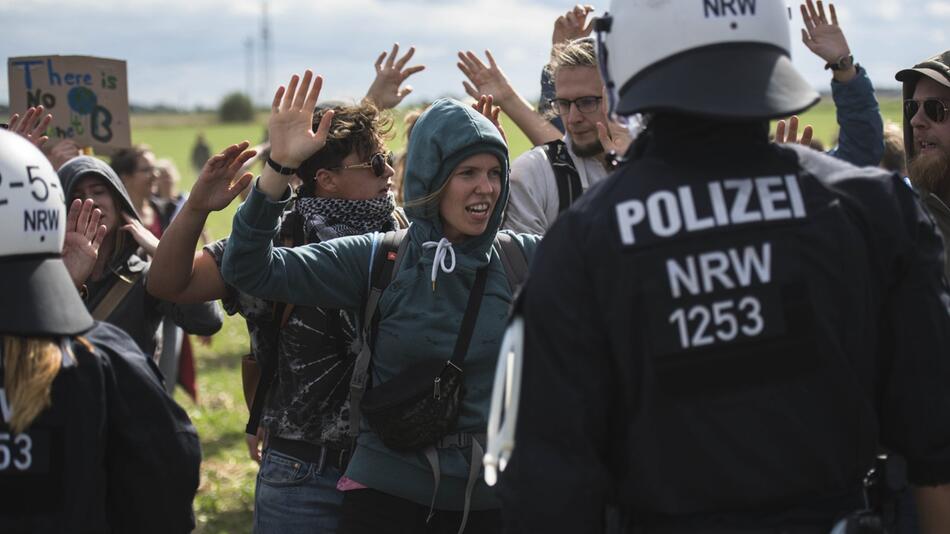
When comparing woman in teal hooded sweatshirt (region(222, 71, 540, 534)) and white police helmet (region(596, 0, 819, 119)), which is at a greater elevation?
white police helmet (region(596, 0, 819, 119))

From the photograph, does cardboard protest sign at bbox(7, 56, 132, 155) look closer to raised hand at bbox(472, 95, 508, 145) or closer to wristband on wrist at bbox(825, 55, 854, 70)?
raised hand at bbox(472, 95, 508, 145)

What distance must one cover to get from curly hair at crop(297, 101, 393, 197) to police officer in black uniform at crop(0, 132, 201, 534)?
1.44m

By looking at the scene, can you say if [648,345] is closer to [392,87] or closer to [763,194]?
[763,194]

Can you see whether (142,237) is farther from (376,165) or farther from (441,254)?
(441,254)

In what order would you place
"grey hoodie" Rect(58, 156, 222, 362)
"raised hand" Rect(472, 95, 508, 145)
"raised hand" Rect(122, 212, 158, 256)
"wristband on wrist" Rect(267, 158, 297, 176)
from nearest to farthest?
"wristband on wrist" Rect(267, 158, 297, 176) < "raised hand" Rect(472, 95, 508, 145) < "raised hand" Rect(122, 212, 158, 256) < "grey hoodie" Rect(58, 156, 222, 362)

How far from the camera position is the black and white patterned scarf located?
3.83 metres

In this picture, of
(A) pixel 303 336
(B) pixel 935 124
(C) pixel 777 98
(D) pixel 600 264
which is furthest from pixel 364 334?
(B) pixel 935 124

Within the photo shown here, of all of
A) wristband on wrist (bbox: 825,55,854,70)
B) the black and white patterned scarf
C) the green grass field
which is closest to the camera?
the black and white patterned scarf

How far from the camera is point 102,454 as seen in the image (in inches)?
98.3

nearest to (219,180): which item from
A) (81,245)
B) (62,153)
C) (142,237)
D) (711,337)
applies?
(81,245)

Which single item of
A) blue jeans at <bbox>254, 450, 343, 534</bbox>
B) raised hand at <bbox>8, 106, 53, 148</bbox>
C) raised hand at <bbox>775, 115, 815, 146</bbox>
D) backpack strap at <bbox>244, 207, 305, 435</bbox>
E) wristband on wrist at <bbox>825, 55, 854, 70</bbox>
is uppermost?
wristband on wrist at <bbox>825, 55, 854, 70</bbox>

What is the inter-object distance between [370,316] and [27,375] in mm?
1180

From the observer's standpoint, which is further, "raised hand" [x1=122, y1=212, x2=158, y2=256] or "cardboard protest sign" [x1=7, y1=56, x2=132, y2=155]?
"cardboard protest sign" [x1=7, y1=56, x2=132, y2=155]

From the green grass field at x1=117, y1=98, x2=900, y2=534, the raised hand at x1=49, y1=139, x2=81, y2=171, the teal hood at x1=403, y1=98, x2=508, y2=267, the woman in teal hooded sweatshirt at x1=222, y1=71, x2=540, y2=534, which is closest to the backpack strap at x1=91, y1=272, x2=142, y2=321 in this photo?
the raised hand at x1=49, y1=139, x2=81, y2=171
